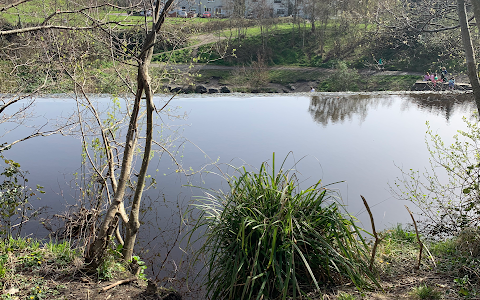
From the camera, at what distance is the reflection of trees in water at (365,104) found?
19625 millimetres

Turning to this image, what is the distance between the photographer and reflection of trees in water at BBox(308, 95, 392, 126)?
64.1 feet

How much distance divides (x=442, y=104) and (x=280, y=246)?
72.7 ft

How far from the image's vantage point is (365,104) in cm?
2302

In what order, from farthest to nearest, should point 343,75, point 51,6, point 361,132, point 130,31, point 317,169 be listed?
point 343,75
point 361,132
point 317,169
point 130,31
point 51,6

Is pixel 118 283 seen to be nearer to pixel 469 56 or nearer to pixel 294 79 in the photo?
pixel 469 56

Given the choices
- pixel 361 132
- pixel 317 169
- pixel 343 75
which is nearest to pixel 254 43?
pixel 343 75

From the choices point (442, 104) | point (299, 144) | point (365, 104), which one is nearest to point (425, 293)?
point (299, 144)

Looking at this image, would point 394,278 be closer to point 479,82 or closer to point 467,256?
point 467,256

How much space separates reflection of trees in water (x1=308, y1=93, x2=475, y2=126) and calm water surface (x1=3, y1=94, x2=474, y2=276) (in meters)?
0.06

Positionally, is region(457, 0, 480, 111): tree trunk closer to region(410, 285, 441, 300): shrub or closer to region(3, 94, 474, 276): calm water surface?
region(3, 94, 474, 276): calm water surface

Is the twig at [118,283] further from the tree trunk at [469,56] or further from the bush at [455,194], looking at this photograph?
the tree trunk at [469,56]

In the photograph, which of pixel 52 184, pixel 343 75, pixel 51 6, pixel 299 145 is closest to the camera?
pixel 51 6

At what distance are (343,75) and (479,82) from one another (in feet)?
92.1

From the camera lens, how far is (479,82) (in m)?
4.50
